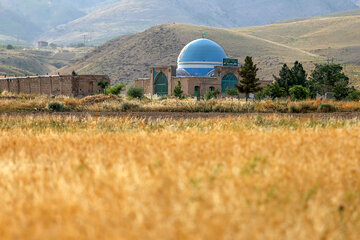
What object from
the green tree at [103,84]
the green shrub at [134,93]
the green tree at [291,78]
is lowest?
the green shrub at [134,93]

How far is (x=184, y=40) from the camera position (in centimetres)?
10075

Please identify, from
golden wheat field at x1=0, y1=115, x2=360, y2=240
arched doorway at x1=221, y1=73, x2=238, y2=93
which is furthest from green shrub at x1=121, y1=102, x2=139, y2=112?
arched doorway at x1=221, y1=73, x2=238, y2=93

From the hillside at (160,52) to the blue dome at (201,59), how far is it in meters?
24.5

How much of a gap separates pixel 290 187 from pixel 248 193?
1.91 ft

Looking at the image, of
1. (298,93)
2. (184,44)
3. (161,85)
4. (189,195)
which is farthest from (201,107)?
(184,44)

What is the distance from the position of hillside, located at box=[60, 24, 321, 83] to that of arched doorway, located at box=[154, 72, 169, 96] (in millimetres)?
24911

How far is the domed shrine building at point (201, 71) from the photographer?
175 ft

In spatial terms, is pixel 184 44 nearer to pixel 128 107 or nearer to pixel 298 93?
pixel 298 93

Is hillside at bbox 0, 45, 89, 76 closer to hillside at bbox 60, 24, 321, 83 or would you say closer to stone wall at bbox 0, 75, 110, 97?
hillside at bbox 60, 24, 321, 83

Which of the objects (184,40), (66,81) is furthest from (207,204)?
(184,40)

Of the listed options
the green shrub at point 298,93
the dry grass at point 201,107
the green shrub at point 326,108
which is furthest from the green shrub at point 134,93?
the green shrub at point 326,108

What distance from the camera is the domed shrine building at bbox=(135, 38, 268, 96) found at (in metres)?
53.3

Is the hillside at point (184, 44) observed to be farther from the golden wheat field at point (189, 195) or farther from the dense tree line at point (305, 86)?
the golden wheat field at point (189, 195)

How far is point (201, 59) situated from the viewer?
183 feet
